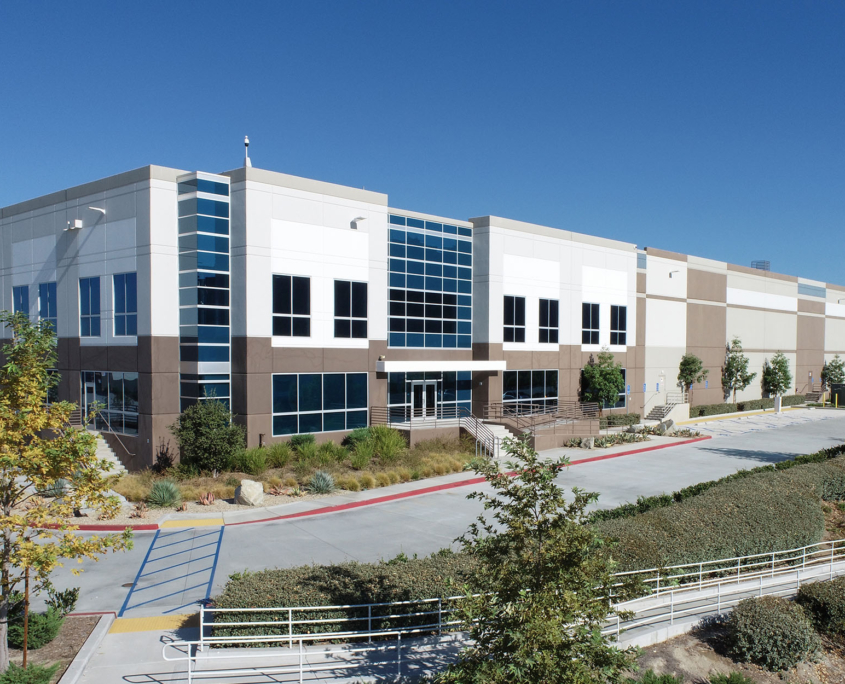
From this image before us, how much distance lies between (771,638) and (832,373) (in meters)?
65.2

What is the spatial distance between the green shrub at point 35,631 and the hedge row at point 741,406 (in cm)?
4502

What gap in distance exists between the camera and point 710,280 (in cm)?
5047

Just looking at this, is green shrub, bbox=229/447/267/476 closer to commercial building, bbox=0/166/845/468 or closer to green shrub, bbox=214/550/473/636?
commercial building, bbox=0/166/845/468

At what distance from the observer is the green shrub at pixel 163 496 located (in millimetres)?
19609

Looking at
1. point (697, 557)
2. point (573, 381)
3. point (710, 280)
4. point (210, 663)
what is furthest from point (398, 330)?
point (710, 280)

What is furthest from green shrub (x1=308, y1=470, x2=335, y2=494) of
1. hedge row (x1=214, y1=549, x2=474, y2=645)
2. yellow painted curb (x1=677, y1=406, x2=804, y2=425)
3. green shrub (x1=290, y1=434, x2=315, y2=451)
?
yellow painted curb (x1=677, y1=406, x2=804, y2=425)

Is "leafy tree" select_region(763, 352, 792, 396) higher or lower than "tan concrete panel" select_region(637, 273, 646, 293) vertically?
lower

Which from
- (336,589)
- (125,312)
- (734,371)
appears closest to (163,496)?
(125,312)

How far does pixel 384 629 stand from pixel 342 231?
66.4ft

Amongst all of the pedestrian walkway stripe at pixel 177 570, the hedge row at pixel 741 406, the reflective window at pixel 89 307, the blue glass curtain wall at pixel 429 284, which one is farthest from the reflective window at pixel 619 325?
the pedestrian walkway stripe at pixel 177 570

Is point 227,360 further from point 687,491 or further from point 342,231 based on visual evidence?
point 687,491

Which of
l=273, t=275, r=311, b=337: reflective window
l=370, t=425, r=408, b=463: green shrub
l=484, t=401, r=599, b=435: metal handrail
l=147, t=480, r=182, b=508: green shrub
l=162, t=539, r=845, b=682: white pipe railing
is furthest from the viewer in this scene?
l=484, t=401, r=599, b=435: metal handrail

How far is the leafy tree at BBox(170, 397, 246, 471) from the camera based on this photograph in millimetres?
22984

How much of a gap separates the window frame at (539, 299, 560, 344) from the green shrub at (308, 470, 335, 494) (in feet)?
60.7
